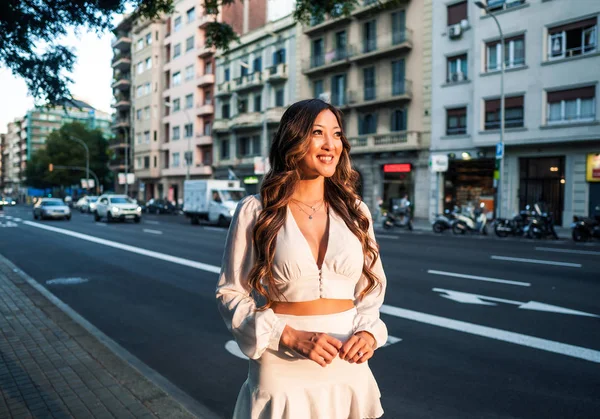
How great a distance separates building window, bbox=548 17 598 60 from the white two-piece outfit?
23765mm

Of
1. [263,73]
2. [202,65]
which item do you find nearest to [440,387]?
[263,73]

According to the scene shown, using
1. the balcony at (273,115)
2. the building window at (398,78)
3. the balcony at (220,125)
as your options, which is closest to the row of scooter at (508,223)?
the building window at (398,78)

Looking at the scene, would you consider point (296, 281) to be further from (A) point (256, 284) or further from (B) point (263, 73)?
(B) point (263, 73)

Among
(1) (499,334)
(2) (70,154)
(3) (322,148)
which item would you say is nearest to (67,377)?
(3) (322,148)

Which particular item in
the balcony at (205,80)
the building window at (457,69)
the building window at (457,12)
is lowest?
the building window at (457,69)

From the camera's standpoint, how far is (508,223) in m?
17.8

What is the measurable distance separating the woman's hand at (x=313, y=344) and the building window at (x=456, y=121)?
25.8 meters

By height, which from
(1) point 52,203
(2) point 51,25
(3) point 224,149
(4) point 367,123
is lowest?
(1) point 52,203

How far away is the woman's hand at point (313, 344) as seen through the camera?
1.70 metres

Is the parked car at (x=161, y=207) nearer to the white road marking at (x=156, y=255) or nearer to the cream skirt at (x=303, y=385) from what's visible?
the white road marking at (x=156, y=255)

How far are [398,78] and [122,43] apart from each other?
1830 inches

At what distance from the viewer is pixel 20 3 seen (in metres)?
5.48

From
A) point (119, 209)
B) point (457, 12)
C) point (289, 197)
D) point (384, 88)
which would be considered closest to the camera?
point (289, 197)

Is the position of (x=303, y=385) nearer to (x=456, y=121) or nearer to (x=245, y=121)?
(x=456, y=121)
